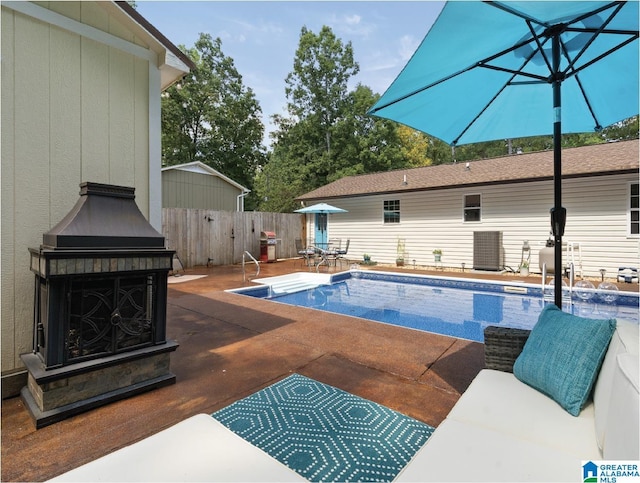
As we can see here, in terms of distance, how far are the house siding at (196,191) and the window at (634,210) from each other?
16666 millimetres

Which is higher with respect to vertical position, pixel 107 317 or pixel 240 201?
pixel 240 201

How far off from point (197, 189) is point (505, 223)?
13954 millimetres

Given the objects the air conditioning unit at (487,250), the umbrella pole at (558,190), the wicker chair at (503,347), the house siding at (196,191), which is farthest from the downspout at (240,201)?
the wicker chair at (503,347)

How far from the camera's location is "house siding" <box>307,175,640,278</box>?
8727 millimetres

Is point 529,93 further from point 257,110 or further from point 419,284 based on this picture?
point 257,110

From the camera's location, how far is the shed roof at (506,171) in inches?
348

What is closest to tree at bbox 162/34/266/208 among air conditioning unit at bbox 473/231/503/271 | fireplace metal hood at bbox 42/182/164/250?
air conditioning unit at bbox 473/231/503/271

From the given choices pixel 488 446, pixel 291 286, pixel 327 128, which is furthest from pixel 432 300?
pixel 327 128

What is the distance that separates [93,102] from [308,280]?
714 cm

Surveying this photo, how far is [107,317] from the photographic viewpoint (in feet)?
8.33

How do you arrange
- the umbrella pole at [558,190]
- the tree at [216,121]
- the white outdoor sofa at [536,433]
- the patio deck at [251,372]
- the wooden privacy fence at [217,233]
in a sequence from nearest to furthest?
1. the white outdoor sofa at [536,433]
2. the patio deck at [251,372]
3. the umbrella pole at [558,190]
4. the wooden privacy fence at [217,233]
5. the tree at [216,121]

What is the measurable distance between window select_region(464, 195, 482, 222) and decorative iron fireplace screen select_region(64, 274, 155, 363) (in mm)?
10618

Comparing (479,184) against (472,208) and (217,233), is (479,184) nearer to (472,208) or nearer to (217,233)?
(472,208)

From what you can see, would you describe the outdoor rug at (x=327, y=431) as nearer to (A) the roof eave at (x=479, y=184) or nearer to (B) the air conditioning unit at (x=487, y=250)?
(B) the air conditioning unit at (x=487, y=250)
